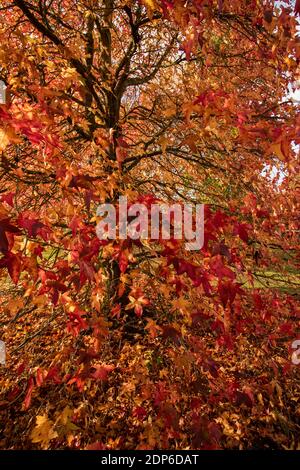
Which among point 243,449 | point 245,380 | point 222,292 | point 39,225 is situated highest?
point 39,225

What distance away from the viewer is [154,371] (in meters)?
4.17

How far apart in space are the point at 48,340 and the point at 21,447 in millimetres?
2062

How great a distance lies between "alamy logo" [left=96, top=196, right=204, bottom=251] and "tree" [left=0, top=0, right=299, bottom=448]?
0.09 metres

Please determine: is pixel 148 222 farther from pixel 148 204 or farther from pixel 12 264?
pixel 12 264

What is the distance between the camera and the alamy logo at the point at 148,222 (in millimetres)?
2361

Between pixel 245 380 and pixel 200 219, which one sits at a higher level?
pixel 200 219

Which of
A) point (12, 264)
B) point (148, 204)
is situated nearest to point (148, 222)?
point (148, 204)

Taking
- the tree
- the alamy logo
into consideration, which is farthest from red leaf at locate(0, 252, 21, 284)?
the alamy logo

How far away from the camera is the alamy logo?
2.36 meters

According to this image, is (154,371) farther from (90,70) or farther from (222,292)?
(90,70)

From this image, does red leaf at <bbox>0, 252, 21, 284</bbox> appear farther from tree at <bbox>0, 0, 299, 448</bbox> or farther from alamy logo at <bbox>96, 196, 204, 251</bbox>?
alamy logo at <bbox>96, 196, 204, 251</bbox>

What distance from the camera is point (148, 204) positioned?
253 cm
